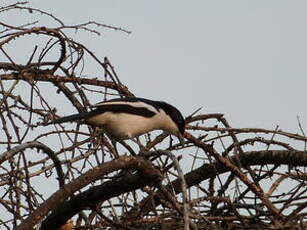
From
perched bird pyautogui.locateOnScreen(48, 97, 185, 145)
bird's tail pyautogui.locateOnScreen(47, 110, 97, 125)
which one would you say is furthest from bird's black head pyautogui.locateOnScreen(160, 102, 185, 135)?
bird's tail pyautogui.locateOnScreen(47, 110, 97, 125)

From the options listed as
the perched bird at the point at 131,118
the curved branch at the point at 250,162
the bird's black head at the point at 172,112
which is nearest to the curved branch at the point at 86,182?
the curved branch at the point at 250,162

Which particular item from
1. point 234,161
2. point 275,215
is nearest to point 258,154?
point 234,161

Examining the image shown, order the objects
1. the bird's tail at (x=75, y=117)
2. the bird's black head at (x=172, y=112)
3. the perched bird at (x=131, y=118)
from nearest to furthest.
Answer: the bird's tail at (x=75, y=117), the perched bird at (x=131, y=118), the bird's black head at (x=172, y=112)

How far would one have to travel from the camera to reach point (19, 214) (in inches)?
136

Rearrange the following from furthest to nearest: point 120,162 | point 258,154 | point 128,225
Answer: point 258,154, point 128,225, point 120,162

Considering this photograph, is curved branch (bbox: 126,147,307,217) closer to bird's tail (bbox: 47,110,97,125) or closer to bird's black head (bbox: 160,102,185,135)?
bird's tail (bbox: 47,110,97,125)

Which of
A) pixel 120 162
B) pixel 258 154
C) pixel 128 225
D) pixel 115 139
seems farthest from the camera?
pixel 115 139

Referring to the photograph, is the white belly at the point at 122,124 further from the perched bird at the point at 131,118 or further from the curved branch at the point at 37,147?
the curved branch at the point at 37,147

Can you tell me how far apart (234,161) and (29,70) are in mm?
1145

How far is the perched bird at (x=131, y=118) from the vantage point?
463 cm

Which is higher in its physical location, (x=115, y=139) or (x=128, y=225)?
(x=115, y=139)

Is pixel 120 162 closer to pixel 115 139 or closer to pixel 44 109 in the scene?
pixel 44 109

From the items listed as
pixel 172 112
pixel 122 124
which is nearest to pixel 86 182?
pixel 122 124

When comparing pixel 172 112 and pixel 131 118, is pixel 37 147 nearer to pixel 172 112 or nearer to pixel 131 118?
pixel 131 118
